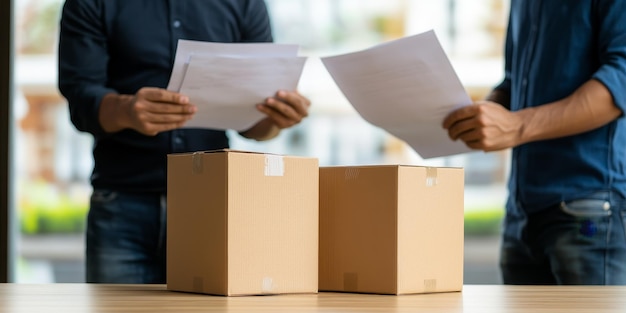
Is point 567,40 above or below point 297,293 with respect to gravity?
above

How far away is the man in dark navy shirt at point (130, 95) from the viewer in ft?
5.99

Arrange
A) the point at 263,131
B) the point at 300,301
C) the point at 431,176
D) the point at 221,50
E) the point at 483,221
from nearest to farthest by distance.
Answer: the point at 300,301 < the point at 431,176 < the point at 221,50 < the point at 263,131 < the point at 483,221

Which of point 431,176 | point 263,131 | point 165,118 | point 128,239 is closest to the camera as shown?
point 431,176

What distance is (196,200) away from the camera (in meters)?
1.22

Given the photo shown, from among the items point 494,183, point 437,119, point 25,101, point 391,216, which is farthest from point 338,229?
point 25,101

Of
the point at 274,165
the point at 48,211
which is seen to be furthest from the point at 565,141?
the point at 48,211

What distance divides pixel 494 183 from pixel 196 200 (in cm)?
535

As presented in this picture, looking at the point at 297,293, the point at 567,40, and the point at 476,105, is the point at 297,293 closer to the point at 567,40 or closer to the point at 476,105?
the point at 476,105

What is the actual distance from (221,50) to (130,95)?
0.35 m

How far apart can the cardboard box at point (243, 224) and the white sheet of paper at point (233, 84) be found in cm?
37

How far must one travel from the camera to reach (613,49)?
5.51 ft

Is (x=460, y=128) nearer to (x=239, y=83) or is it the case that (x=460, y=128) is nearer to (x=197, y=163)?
(x=239, y=83)

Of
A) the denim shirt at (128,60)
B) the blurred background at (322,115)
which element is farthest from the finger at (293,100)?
the blurred background at (322,115)

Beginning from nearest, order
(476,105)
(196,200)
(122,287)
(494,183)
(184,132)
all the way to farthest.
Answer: (196,200) < (122,287) < (476,105) < (184,132) < (494,183)
